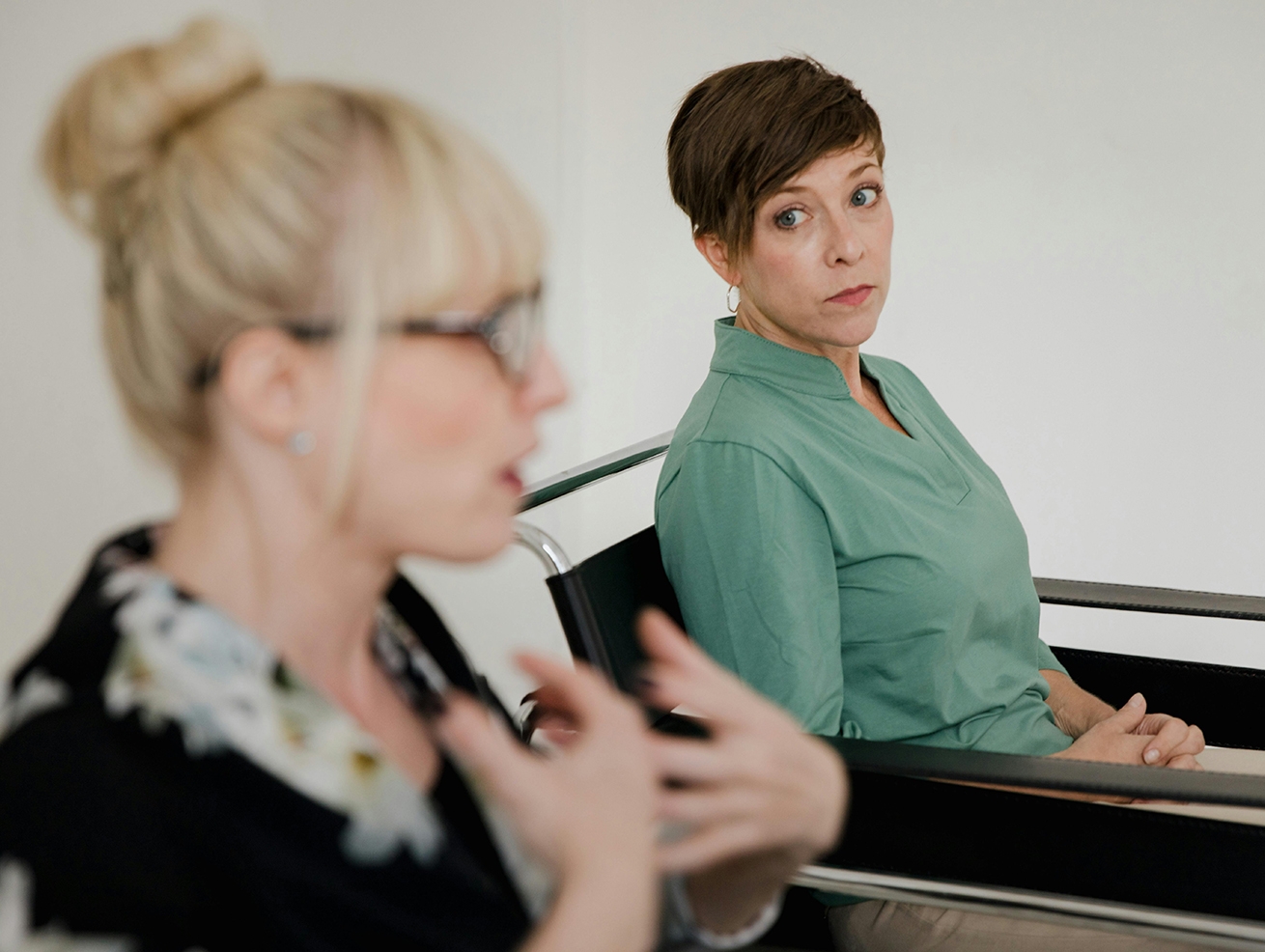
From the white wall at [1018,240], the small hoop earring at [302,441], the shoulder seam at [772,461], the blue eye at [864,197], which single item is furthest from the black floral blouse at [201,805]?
the white wall at [1018,240]

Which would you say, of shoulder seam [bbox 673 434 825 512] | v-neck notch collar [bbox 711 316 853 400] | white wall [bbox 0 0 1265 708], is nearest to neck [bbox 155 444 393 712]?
shoulder seam [bbox 673 434 825 512]

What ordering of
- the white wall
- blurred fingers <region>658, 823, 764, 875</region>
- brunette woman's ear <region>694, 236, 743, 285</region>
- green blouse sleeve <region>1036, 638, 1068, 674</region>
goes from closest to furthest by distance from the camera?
blurred fingers <region>658, 823, 764, 875</region>
brunette woman's ear <region>694, 236, 743, 285</region>
green blouse sleeve <region>1036, 638, 1068, 674</region>
the white wall

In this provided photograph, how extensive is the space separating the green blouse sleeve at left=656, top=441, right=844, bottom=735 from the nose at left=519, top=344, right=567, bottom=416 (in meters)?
0.55

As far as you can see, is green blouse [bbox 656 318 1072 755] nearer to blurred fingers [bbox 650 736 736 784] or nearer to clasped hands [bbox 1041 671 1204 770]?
clasped hands [bbox 1041 671 1204 770]

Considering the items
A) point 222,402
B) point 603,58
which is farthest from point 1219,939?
point 603,58

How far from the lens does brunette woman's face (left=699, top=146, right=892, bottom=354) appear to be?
1.42 metres

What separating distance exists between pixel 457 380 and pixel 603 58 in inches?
106

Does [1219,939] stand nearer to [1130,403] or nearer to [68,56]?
[68,56]

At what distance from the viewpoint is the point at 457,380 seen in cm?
68

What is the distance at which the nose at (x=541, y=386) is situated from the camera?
2.37ft

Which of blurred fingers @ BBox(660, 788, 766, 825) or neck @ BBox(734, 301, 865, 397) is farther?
neck @ BBox(734, 301, 865, 397)

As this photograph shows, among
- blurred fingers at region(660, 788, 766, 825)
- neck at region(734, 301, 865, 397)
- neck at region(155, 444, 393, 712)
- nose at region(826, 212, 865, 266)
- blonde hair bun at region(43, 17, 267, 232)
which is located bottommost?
blurred fingers at region(660, 788, 766, 825)

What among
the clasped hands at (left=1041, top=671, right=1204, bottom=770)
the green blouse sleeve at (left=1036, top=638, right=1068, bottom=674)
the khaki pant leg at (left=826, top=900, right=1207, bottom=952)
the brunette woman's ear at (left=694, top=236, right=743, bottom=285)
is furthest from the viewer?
the green blouse sleeve at (left=1036, top=638, right=1068, bottom=674)

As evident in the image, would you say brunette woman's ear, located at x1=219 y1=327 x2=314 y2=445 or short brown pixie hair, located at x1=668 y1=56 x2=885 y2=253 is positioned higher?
short brown pixie hair, located at x1=668 y1=56 x2=885 y2=253
